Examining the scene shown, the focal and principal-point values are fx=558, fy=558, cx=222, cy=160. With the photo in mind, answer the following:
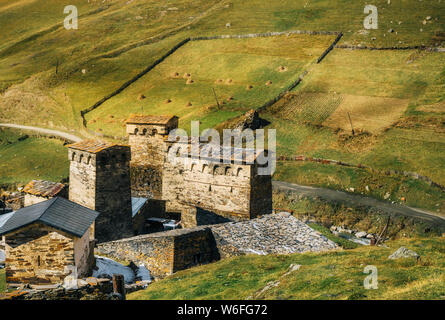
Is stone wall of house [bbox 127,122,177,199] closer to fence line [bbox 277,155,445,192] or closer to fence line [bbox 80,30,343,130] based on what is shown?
fence line [bbox 277,155,445,192]

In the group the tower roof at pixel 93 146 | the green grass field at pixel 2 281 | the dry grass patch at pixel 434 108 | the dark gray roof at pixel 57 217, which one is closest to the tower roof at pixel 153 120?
the tower roof at pixel 93 146

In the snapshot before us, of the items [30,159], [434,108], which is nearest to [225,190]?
[434,108]

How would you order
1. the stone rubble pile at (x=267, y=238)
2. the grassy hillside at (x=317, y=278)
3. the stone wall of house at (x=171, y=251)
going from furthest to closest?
the stone wall of house at (x=171, y=251) → the stone rubble pile at (x=267, y=238) → the grassy hillside at (x=317, y=278)

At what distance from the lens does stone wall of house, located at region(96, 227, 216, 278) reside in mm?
28844

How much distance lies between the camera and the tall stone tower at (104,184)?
3550cm

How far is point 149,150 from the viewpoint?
1759 inches

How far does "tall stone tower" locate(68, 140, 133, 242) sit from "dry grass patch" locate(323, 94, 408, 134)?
3758 centimetres

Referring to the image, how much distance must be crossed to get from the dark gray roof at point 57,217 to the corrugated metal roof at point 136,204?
14039 mm

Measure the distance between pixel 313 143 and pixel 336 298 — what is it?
162 ft

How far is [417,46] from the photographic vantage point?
86.9m

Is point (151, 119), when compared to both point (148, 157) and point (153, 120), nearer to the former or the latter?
point (153, 120)

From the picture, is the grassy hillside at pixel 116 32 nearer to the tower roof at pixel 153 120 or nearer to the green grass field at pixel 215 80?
the green grass field at pixel 215 80

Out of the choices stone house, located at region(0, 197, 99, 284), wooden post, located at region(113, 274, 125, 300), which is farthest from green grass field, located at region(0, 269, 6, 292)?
wooden post, located at region(113, 274, 125, 300)

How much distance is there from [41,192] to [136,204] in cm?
752
